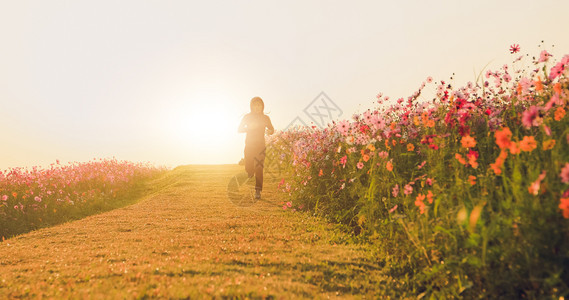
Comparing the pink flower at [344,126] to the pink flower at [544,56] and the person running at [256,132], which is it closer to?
the person running at [256,132]

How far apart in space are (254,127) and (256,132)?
0.15 metres

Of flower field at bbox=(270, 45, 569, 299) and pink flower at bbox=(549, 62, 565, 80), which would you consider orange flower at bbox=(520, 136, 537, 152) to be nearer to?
flower field at bbox=(270, 45, 569, 299)

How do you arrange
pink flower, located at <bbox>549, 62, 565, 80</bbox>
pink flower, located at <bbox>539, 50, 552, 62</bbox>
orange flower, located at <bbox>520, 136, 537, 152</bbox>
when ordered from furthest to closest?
pink flower, located at <bbox>539, 50, 552, 62</bbox> → pink flower, located at <bbox>549, 62, 565, 80</bbox> → orange flower, located at <bbox>520, 136, 537, 152</bbox>

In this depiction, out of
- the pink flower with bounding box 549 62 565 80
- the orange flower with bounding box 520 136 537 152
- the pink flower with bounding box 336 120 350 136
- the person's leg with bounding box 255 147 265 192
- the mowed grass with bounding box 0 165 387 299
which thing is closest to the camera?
the orange flower with bounding box 520 136 537 152

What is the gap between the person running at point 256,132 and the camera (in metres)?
10.2

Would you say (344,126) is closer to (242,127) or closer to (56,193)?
(242,127)

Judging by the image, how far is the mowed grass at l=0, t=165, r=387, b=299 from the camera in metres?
3.61

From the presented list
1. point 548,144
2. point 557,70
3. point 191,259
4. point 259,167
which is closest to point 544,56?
point 557,70

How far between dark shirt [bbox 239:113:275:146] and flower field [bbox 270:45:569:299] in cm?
368

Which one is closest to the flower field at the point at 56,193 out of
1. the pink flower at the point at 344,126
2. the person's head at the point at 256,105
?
the person's head at the point at 256,105

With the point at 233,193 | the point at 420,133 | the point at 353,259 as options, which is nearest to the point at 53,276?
the point at 353,259

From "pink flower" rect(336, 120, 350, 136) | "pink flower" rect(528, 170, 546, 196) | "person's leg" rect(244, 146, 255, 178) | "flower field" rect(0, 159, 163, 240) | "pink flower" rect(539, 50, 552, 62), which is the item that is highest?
"pink flower" rect(539, 50, 552, 62)

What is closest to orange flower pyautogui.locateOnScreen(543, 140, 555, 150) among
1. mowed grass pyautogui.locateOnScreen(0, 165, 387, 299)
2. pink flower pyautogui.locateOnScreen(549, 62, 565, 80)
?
pink flower pyautogui.locateOnScreen(549, 62, 565, 80)

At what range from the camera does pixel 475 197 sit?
3828mm
